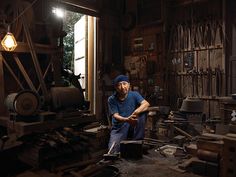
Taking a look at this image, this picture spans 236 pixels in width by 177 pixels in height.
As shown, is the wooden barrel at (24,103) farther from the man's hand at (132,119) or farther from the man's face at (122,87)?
the man's hand at (132,119)

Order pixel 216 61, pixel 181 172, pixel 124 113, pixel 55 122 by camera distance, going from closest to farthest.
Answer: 1. pixel 181 172
2. pixel 55 122
3. pixel 124 113
4. pixel 216 61

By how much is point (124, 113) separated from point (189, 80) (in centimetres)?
220

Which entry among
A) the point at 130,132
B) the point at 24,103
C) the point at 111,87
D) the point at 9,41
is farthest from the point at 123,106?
the point at 111,87

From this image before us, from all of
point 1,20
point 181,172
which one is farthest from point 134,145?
point 1,20

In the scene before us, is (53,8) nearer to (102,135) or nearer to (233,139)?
(102,135)

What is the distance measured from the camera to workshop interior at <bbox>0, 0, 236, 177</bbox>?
2.76 m

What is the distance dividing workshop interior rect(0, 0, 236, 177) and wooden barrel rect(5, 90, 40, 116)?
13mm

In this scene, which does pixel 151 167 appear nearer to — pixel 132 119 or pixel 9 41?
pixel 132 119

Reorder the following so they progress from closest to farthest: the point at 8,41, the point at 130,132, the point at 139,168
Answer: the point at 139,168, the point at 8,41, the point at 130,132

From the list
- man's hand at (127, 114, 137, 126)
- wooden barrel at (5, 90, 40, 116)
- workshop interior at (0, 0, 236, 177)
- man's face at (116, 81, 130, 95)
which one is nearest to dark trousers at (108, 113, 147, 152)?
man's hand at (127, 114, 137, 126)

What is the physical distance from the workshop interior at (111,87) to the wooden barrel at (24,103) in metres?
0.01

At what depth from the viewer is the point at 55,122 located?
3.65 metres

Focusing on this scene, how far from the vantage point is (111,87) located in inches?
251

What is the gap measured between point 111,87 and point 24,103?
10.4ft
